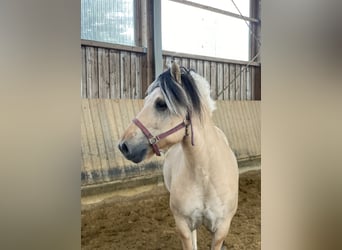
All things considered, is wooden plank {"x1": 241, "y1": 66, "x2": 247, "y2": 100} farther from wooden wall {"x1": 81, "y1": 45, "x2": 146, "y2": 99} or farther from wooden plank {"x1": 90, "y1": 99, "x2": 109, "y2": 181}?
wooden plank {"x1": 90, "y1": 99, "x2": 109, "y2": 181}

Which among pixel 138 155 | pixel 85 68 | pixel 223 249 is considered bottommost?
pixel 223 249

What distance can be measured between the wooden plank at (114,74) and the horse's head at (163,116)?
11 cm

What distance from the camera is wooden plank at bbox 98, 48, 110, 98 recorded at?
4.27 feet

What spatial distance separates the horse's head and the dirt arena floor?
16cm

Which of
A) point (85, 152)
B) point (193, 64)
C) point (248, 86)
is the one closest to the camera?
point (85, 152)

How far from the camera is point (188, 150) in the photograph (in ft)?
5.06

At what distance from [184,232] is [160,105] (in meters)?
0.50

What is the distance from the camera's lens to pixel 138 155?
135 cm

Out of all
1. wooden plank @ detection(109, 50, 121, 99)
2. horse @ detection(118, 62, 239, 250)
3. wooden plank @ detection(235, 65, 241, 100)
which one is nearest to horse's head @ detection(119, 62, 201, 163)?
horse @ detection(118, 62, 239, 250)

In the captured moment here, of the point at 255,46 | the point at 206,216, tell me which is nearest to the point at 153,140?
the point at 206,216

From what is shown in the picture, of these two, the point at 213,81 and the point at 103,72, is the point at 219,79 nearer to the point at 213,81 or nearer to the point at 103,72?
the point at 213,81
